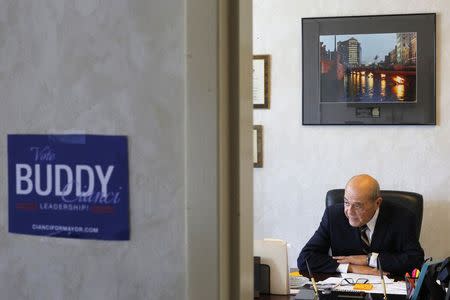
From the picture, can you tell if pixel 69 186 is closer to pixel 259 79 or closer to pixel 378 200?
pixel 378 200

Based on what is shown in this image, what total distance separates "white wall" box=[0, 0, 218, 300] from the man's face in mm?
2922

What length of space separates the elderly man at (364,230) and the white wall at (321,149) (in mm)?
526

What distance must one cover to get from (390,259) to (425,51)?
1482mm

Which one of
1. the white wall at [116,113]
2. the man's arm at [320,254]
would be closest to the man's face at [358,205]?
the man's arm at [320,254]

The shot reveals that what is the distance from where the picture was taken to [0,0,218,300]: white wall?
2.86 feet

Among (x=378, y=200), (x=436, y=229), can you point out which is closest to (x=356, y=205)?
(x=378, y=200)

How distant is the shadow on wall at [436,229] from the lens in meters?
4.18

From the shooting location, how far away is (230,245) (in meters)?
0.89

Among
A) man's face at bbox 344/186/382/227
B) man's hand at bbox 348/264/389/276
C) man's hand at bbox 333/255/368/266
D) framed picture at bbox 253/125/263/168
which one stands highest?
framed picture at bbox 253/125/263/168

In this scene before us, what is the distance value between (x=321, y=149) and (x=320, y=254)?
0.93 metres

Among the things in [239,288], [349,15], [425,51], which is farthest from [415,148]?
[239,288]

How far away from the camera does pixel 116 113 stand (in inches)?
35.9

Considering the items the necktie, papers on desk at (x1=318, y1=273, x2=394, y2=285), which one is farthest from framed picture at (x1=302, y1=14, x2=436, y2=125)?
papers on desk at (x1=318, y1=273, x2=394, y2=285)

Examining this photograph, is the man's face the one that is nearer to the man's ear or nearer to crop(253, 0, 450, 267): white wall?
the man's ear
